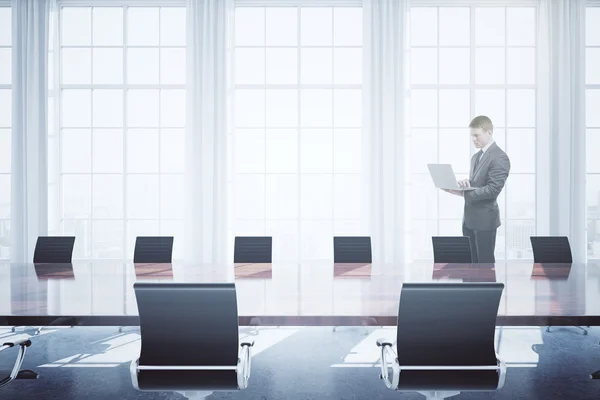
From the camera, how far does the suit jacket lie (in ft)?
13.1

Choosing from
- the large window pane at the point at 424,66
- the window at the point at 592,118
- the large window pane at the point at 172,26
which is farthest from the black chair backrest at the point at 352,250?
the window at the point at 592,118

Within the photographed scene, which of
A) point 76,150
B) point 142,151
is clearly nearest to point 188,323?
point 142,151

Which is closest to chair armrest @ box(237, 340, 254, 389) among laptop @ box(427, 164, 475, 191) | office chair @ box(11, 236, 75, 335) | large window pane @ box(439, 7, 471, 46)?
laptop @ box(427, 164, 475, 191)

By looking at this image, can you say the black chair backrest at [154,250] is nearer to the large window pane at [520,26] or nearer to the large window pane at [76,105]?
the large window pane at [76,105]

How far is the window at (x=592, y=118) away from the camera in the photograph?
6.34 metres

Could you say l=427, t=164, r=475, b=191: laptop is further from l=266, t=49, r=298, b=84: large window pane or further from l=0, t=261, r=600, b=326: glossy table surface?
l=266, t=49, r=298, b=84: large window pane

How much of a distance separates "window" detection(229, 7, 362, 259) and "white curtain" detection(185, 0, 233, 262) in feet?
1.17

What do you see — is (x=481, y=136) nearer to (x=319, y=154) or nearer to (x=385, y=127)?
(x=385, y=127)

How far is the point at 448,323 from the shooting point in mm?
1794

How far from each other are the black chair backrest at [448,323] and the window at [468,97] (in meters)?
4.59

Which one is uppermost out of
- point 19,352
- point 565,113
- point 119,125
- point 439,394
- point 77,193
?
point 565,113

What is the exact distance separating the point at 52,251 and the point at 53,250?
13 mm

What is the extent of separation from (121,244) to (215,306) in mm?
5291

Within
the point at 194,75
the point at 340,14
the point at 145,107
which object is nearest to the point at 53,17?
the point at 145,107
